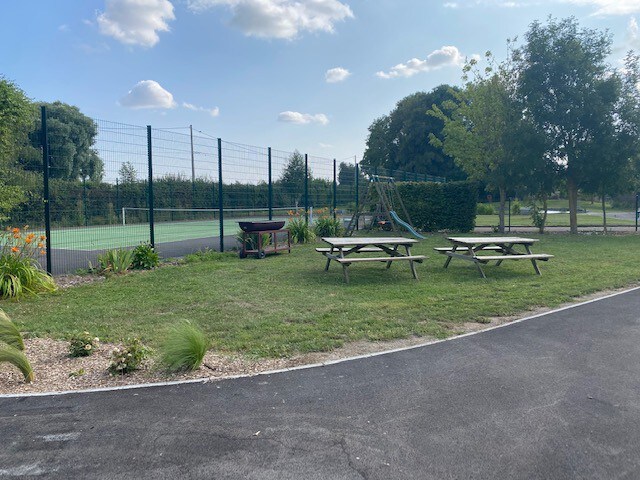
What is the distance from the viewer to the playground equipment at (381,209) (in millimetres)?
17562

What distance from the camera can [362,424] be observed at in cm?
312

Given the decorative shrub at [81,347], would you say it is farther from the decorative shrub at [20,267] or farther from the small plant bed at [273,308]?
the decorative shrub at [20,267]

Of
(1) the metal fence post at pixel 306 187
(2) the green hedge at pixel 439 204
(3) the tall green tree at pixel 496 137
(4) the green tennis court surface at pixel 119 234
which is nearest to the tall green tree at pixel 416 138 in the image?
(3) the tall green tree at pixel 496 137

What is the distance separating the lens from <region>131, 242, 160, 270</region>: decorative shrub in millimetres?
9409

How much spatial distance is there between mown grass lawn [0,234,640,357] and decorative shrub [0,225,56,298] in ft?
0.94

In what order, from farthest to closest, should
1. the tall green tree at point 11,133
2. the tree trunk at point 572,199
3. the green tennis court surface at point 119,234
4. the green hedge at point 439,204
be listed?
1. the tree trunk at point 572,199
2. the green hedge at point 439,204
3. the green tennis court surface at point 119,234
4. the tall green tree at point 11,133

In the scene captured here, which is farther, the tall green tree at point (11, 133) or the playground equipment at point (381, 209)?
the playground equipment at point (381, 209)

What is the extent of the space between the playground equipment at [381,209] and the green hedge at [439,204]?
0.56 m

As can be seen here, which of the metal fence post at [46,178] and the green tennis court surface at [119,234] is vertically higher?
the metal fence post at [46,178]

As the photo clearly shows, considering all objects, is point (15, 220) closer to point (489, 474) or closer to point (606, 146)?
point (489, 474)

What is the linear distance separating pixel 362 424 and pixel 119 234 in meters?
11.9

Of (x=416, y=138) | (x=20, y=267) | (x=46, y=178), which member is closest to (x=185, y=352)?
(x=20, y=267)

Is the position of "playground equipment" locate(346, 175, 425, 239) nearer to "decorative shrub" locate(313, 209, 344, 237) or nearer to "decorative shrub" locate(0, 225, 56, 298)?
"decorative shrub" locate(313, 209, 344, 237)

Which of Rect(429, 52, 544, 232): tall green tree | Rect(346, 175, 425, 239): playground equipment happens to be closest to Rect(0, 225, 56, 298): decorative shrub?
Rect(346, 175, 425, 239): playground equipment
